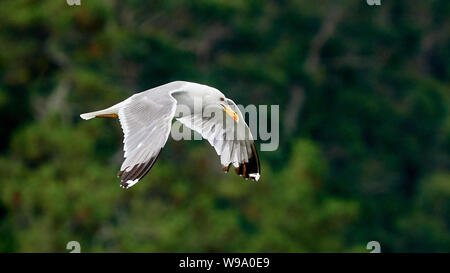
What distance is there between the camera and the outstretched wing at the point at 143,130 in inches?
222

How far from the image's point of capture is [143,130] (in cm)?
592

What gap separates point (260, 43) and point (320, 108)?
1452mm

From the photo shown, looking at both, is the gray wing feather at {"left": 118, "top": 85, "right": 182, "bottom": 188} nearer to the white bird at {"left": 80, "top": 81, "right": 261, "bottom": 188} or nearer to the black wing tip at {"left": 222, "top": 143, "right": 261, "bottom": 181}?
the white bird at {"left": 80, "top": 81, "right": 261, "bottom": 188}

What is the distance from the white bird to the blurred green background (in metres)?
5.45

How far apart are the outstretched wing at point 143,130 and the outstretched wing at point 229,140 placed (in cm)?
61

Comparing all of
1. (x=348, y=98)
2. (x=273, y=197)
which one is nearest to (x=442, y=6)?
(x=348, y=98)

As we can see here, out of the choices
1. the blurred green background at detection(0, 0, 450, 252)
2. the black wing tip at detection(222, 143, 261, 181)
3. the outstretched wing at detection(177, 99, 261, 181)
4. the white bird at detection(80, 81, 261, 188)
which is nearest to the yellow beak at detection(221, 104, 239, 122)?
the white bird at detection(80, 81, 261, 188)

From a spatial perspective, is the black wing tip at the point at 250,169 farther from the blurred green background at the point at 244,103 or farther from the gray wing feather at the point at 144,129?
the blurred green background at the point at 244,103

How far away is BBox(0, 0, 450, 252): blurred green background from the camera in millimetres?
13086

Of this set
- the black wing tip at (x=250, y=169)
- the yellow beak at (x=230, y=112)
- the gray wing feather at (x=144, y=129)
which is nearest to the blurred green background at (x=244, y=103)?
the black wing tip at (x=250, y=169)

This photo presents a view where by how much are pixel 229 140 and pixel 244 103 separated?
30.8ft

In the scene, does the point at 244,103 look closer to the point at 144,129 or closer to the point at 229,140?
the point at 229,140

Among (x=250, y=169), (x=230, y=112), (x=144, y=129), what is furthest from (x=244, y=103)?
(x=144, y=129)
